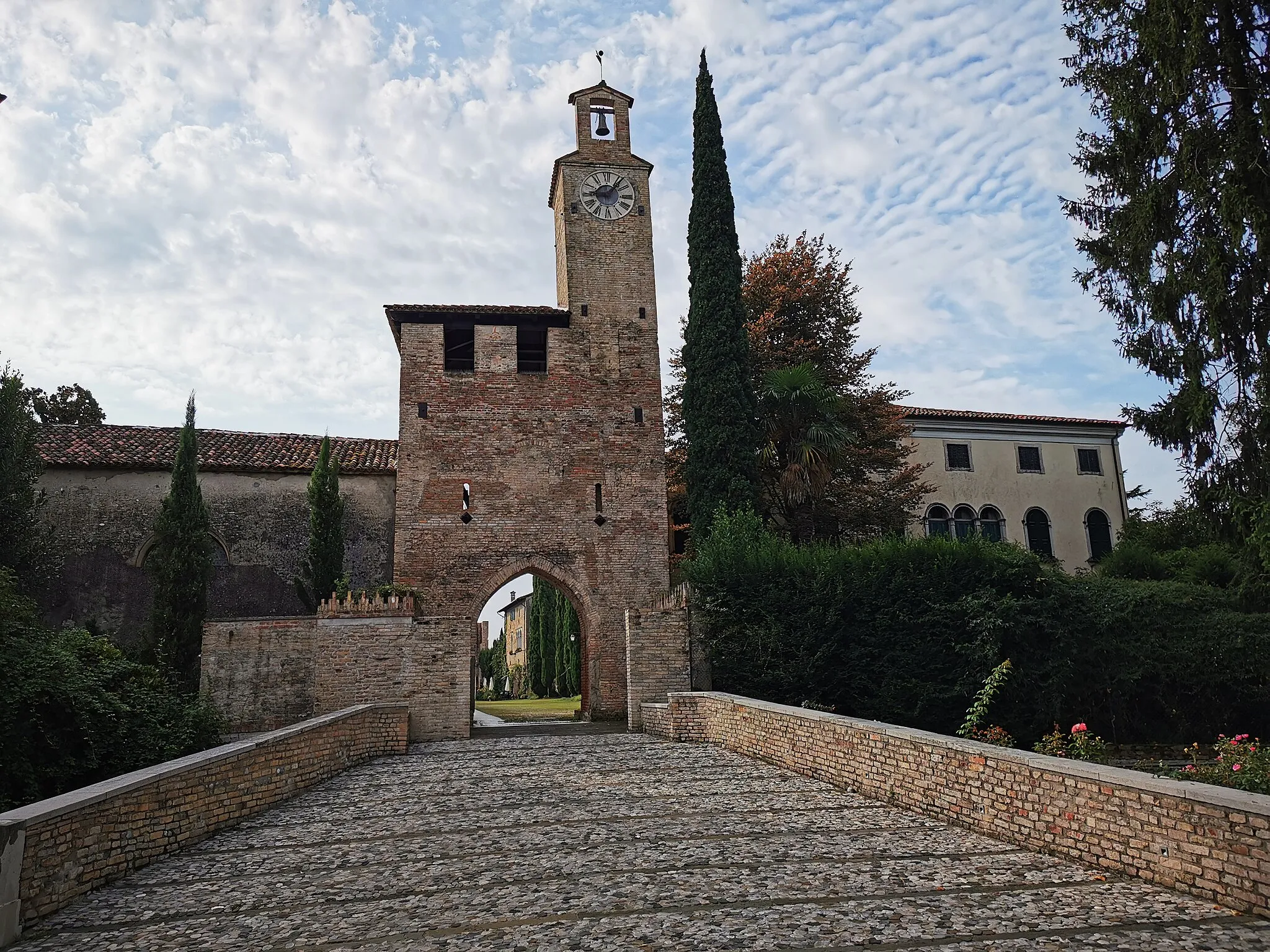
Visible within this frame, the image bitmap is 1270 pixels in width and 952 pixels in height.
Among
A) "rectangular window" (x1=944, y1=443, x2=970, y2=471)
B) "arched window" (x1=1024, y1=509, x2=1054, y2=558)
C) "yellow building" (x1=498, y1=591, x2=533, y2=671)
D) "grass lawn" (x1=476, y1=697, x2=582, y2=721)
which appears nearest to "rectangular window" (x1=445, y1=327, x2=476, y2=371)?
"grass lawn" (x1=476, y1=697, x2=582, y2=721)

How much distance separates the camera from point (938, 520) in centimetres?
2847

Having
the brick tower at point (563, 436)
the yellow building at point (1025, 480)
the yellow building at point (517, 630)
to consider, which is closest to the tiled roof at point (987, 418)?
the yellow building at point (1025, 480)

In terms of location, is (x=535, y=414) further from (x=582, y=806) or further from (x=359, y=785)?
(x=582, y=806)

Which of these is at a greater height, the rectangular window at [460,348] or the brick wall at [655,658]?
the rectangular window at [460,348]

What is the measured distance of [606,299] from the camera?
20.5 metres

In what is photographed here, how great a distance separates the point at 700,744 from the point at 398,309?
12.2 meters

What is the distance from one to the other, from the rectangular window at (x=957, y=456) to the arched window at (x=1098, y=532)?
15.9ft

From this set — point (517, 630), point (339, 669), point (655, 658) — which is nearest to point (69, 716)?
point (339, 669)

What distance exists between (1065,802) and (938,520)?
939 inches

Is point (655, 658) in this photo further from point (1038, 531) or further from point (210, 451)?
point (1038, 531)

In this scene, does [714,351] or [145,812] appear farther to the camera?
[714,351]

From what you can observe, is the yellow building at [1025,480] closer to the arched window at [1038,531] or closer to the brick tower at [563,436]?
the arched window at [1038,531]

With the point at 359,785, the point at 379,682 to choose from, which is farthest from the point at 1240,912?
the point at 379,682

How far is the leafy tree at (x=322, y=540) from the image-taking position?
1889 centimetres
